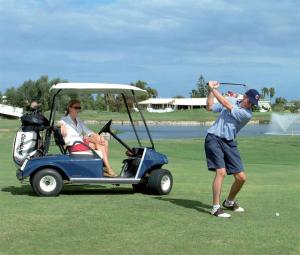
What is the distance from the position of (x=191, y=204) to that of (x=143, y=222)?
1652 millimetres

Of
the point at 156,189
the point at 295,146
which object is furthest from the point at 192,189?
the point at 295,146

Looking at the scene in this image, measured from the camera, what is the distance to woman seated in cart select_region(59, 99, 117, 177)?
9258mm

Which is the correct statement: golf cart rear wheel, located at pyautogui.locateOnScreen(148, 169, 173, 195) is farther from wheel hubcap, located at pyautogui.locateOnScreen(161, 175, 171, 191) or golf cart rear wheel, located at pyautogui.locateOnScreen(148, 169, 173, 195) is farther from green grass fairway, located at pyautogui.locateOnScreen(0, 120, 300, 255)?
green grass fairway, located at pyautogui.locateOnScreen(0, 120, 300, 255)

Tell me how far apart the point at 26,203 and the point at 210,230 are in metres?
2.85

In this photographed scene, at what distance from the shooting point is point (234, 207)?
25.8 ft

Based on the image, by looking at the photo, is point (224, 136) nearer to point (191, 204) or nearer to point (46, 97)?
point (191, 204)

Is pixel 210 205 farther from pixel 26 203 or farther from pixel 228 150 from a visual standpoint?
pixel 26 203

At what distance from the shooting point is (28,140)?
9266 mm

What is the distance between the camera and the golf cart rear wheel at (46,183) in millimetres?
8875

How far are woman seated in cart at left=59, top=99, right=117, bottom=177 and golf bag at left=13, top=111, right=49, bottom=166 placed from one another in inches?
12.9

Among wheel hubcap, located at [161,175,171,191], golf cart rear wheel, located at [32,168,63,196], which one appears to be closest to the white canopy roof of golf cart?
golf cart rear wheel, located at [32,168,63,196]

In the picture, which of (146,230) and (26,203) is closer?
(146,230)

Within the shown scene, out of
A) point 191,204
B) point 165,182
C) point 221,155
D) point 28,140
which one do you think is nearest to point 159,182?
point 165,182

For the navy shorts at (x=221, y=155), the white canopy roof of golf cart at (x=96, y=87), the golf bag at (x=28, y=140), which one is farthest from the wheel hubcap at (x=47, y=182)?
the navy shorts at (x=221, y=155)
